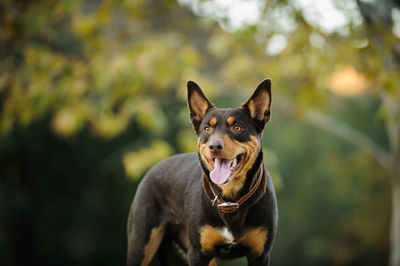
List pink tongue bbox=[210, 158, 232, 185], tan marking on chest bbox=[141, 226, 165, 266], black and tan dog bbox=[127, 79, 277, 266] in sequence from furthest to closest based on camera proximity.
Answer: tan marking on chest bbox=[141, 226, 165, 266] → black and tan dog bbox=[127, 79, 277, 266] → pink tongue bbox=[210, 158, 232, 185]

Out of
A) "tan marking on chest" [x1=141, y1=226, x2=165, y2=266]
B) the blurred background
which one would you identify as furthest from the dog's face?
the blurred background

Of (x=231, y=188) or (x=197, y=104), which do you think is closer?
(x=231, y=188)

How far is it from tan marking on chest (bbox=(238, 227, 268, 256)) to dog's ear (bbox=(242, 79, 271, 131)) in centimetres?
60

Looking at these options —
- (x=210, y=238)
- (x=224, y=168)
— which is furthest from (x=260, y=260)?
(x=224, y=168)

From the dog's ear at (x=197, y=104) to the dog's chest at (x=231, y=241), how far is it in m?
0.66

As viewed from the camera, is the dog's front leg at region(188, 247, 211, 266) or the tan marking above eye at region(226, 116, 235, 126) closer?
the tan marking above eye at region(226, 116, 235, 126)

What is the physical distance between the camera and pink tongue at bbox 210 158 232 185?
2.63 meters

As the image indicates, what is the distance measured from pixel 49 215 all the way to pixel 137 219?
1011 centimetres

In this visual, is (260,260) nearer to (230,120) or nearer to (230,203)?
(230,203)

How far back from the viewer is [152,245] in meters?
3.27

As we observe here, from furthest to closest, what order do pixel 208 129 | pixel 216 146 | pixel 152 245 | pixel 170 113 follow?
pixel 170 113 < pixel 152 245 < pixel 208 129 < pixel 216 146

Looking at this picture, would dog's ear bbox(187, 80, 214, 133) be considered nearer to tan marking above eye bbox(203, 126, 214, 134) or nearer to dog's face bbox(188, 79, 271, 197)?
dog's face bbox(188, 79, 271, 197)

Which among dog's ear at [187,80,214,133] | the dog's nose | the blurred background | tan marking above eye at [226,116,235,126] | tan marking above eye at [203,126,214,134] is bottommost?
the blurred background

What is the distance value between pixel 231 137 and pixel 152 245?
3.32ft
